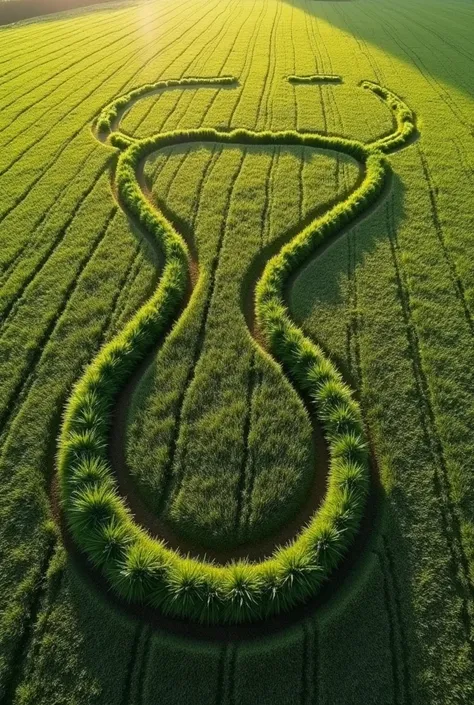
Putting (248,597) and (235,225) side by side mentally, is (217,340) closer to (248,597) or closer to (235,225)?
(235,225)

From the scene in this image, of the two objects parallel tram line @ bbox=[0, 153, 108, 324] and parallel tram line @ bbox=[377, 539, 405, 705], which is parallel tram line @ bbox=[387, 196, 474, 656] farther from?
parallel tram line @ bbox=[0, 153, 108, 324]

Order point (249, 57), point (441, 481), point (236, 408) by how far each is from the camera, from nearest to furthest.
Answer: point (441, 481), point (236, 408), point (249, 57)

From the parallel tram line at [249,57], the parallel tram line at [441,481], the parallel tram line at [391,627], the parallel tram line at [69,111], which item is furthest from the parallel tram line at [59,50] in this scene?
the parallel tram line at [391,627]

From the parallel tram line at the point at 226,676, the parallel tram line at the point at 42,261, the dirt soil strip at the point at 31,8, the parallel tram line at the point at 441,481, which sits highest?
the dirt soil strip at the point at 31,8

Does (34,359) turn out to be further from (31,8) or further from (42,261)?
(31,8)

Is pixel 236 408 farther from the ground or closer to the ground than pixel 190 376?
closer to the ground

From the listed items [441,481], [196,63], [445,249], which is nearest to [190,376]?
[441,481]

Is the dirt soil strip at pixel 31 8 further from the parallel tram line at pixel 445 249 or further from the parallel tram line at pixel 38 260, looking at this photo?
the parallel tram line at pixel 445 249
